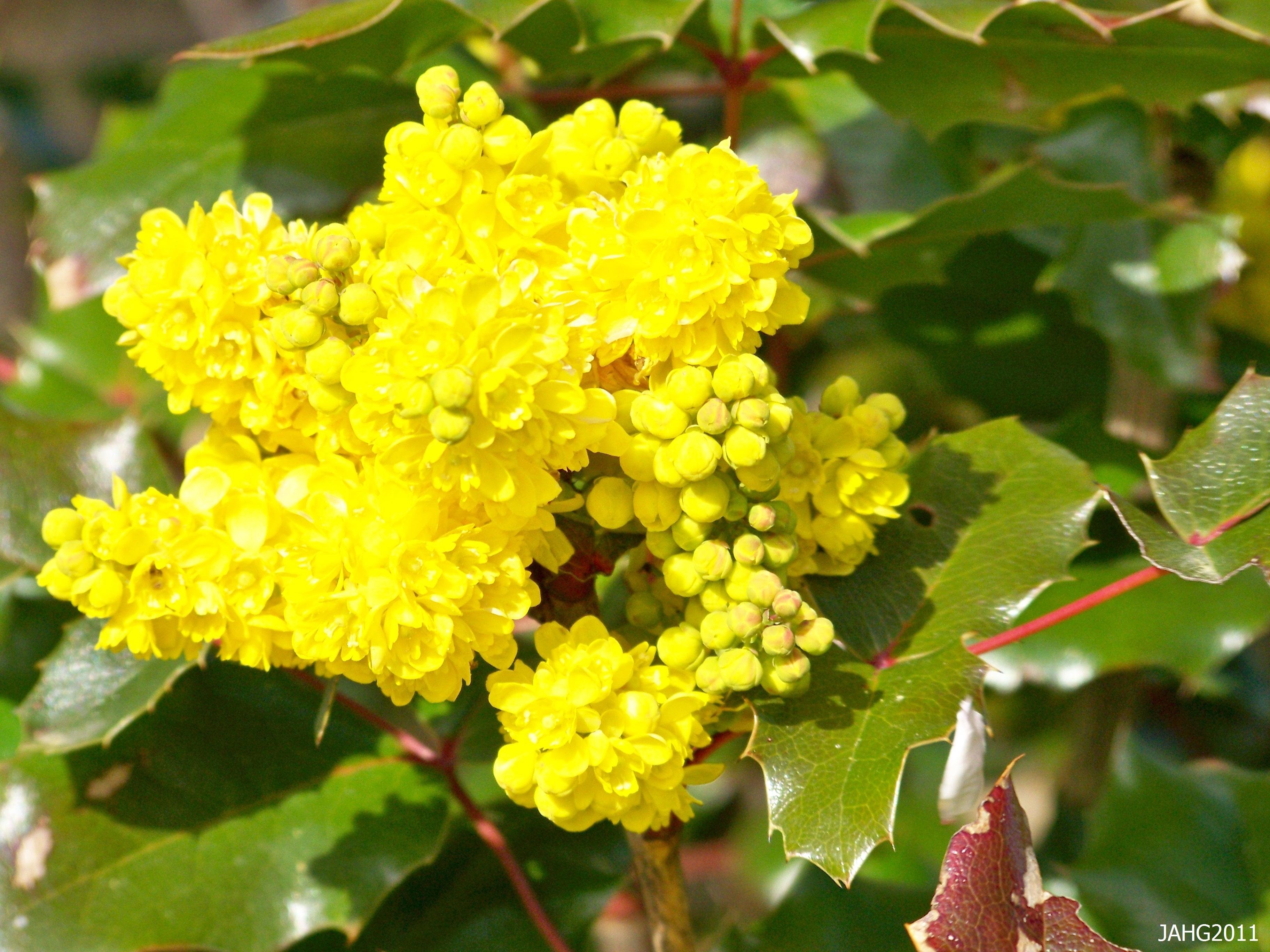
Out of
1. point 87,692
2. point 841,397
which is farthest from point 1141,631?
point 87,692

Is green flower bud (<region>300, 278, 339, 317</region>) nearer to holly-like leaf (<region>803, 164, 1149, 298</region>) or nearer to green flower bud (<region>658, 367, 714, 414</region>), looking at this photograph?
green flower bud (<region>658, 367, 714, 414</region>)

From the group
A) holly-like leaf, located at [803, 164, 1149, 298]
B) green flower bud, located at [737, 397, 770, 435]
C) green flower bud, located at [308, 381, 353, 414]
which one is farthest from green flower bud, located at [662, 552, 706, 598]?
holly-like leaf, located at [803, 164, 1149, 298]

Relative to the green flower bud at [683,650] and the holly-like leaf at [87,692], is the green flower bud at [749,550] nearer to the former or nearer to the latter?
the green flower bud at [683,650]

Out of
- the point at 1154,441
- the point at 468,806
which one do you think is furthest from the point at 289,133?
the point at 1154,441

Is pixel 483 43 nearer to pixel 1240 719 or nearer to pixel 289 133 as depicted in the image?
pixel 289 133

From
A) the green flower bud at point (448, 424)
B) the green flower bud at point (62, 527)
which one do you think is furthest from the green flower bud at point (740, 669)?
the green flower bud at point (62, 527)

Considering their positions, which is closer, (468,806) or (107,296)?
(107,296)
